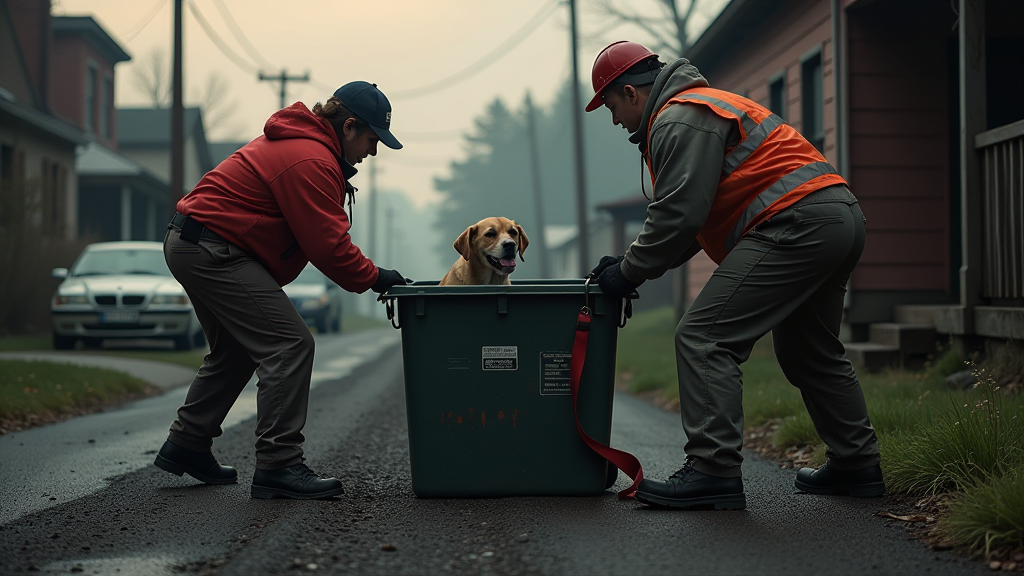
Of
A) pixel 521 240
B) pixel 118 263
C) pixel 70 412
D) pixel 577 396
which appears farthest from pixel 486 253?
pixel 118 263

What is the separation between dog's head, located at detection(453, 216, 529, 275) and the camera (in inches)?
234

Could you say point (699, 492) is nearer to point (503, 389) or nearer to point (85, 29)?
point (503, 389)

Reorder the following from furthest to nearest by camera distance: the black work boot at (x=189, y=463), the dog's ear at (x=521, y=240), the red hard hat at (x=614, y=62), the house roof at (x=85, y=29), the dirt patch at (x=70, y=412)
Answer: the house roof at (x=85, y=29), the dirt patch at (x=70, y=412), the dog's ear at (x=521, y=240), the black work boot at (x=189, y=463), the red hard hat at (x=614, y=62)

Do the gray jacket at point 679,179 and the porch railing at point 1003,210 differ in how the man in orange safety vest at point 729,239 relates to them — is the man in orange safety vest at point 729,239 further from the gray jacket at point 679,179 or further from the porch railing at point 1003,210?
Result: the porch railing at point 1003,210

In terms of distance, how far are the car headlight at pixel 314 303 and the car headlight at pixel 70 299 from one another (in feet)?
33.1

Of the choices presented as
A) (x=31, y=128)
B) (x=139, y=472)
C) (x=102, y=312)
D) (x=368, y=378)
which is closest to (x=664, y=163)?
(x=139, y=472)

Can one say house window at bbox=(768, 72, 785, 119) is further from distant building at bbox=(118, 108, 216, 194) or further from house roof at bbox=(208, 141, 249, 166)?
house roof at bbox=(208, 141, 249, 166)

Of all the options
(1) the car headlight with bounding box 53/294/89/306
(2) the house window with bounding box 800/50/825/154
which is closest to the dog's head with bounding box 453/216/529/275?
(2) the house window with bounding box 800/50/825/154

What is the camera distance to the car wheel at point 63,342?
579 inches

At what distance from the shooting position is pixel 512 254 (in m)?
5.96

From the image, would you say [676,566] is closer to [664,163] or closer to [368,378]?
[664,163]

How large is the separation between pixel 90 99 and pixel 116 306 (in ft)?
65.1

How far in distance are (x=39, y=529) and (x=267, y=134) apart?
1.94 metres

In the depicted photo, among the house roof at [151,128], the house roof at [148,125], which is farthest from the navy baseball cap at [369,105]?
the house roof at [148,125]
